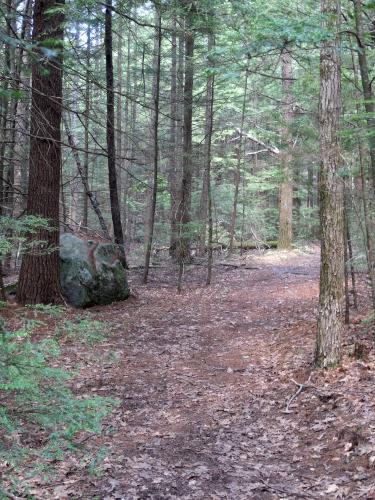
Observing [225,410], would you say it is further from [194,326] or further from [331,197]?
[194,326]

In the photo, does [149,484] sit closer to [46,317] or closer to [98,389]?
[98,389]

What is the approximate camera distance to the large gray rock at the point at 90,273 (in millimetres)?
10352

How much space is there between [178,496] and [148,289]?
956 centimetres

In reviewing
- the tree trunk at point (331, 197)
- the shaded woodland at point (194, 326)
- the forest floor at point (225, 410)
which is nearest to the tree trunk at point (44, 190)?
the shaded woodland at point (194, 326)

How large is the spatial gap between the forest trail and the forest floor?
16 millimetres

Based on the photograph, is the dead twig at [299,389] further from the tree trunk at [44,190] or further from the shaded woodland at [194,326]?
the tree trunk at [44,190]

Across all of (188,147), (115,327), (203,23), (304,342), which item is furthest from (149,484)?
(188,147)

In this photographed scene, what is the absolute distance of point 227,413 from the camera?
5922mm

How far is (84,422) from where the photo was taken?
3.06 m

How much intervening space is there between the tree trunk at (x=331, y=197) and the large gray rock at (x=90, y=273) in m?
5.88

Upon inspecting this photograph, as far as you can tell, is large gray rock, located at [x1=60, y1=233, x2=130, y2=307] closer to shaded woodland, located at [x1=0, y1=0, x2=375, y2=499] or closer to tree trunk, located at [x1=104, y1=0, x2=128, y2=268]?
shaded woodland, located at [x1=0, y1=0, x2=375, y2=499]

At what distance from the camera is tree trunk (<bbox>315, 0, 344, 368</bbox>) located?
6.12 metres

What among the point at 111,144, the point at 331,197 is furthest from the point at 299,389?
the point at 111,144

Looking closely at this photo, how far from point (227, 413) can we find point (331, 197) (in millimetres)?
3143
